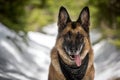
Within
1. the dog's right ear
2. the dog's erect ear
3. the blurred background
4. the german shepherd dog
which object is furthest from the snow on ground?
the dog's erect ear

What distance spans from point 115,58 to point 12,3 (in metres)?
3.93

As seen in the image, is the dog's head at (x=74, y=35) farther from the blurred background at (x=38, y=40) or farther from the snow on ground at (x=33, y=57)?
the blurred background at (x=38, y=40)

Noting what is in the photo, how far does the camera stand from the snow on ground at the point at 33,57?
11594 millimetres

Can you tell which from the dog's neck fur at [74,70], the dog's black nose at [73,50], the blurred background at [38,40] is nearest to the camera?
the dog's black nose at [73,50]

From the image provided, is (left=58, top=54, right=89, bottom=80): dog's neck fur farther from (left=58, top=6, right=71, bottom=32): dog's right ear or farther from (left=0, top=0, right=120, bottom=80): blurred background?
(left=0, top=0, right=120, bottom=80): blurred background

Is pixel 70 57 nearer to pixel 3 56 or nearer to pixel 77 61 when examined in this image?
pixel 77 61

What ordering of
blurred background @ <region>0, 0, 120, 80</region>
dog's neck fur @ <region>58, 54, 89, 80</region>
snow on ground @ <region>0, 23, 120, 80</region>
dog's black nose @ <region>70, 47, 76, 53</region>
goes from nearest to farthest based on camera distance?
1. dog's black nose @ <region>70, 47, 76, 53</region>
2. dog's neck fur @ <region>58, 54, 89, 80</region>
3. snow on ground @ <region>0, 23, 120, 80</region>
4. blurred background @ <region>0, 0, 120, 80</region>

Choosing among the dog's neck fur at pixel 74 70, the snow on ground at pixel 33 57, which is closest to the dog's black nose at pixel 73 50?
the dog's neck fur at pixel 74 70

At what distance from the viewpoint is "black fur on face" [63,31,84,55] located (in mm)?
7730

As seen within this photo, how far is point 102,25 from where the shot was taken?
16078 millimetres

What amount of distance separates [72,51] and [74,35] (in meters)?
0.27

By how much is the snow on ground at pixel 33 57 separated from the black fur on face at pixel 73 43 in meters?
2.74

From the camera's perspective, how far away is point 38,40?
15914 millimetres

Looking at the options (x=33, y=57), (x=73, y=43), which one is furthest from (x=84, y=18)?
(x=33, y=57)
